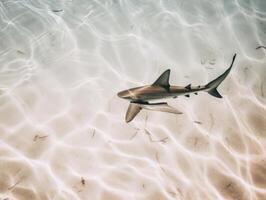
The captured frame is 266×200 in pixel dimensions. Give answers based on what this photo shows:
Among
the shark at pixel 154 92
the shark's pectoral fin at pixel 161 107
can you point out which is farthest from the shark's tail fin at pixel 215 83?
the shark's pectoral fin at pixel 161 107

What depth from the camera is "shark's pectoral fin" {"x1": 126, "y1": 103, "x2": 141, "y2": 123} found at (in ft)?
12.2

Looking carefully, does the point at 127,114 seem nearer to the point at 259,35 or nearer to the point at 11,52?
the point at 11,52

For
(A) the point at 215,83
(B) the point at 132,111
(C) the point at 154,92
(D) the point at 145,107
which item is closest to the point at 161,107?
(D) the point at 145,107

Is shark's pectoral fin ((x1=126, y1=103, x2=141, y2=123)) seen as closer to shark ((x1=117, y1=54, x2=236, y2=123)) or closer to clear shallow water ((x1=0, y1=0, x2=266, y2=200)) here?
shark ((x1=117, y1=54, x2=236, y2=123))

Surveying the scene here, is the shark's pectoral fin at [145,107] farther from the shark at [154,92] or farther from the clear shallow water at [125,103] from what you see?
the clear shallow water at [125,103]

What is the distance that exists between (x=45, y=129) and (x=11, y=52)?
1699mm

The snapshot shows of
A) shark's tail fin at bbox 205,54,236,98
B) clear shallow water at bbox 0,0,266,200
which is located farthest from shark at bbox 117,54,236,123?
clear shallow water at bbox 0,0,266,200

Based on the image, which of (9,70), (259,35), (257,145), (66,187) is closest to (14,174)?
(66,187)

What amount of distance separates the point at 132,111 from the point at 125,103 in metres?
0.33

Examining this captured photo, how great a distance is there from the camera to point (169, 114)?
4.02 meters

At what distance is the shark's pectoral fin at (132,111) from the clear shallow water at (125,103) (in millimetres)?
166

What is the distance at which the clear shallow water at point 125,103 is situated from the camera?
3.38m

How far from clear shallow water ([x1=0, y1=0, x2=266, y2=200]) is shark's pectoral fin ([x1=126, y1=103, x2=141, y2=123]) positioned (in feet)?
0.54

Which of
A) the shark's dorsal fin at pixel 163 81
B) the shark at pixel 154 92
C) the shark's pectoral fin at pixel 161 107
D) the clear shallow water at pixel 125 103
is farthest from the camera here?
the shark's pectoral fin at pixel 161 107
